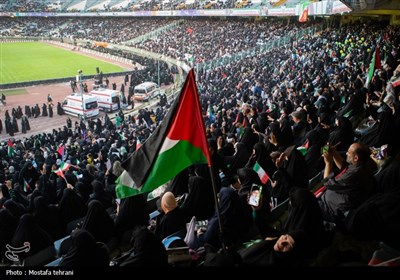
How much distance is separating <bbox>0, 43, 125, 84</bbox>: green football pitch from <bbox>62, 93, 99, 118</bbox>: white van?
12.7 metres

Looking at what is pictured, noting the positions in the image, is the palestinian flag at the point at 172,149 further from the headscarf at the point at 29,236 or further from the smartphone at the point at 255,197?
the headscarf at the point at 29,236

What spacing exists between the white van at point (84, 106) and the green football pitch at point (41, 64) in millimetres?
12712

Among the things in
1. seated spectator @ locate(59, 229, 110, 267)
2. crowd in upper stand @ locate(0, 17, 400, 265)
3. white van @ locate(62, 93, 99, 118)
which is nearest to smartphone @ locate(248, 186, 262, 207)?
crowd in upper stand @ locate(0, 17, 400, 265)

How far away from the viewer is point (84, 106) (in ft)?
86.3

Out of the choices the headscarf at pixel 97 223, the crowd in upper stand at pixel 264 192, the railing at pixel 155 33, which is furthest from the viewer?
the railing at pixel 155 33

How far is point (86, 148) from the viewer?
1480cm

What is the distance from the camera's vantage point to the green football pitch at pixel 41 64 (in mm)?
40344

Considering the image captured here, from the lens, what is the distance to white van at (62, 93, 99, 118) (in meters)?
26.6

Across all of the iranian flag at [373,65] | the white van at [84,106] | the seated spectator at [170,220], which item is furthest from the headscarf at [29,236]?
the white van at [84,106]

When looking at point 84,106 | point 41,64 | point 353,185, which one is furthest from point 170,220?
point 41,64

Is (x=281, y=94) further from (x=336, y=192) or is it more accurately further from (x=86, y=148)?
(x=336, y=192)

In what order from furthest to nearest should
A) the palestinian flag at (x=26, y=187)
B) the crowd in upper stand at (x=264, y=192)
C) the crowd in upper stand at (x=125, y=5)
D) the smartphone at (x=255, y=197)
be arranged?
the crowd in upper stand at (x=125, y=5)
the palestinian flag at (x=26, y=187)
the smartphone at (x=255, y=197)
the crowd in upper stand at (x=264, y=192)

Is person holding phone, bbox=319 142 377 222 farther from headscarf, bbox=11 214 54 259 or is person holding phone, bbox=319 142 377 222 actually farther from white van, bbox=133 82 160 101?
white van, bbox=133 82 160 101

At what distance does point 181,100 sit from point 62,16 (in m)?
81.0
